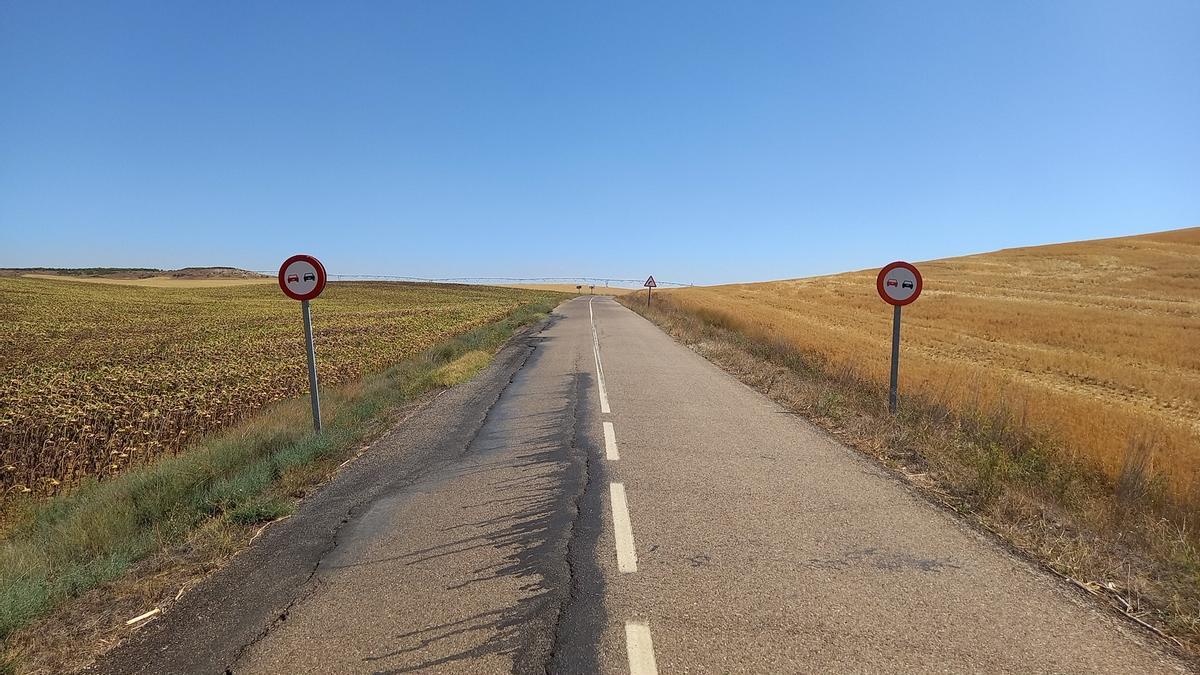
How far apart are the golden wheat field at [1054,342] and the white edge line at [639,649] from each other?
209 inches

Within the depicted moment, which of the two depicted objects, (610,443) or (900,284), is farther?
(900,284)

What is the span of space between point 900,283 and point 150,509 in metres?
8.89

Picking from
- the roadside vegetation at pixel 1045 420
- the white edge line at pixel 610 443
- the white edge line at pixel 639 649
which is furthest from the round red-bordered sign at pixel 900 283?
the white edge line at pixel 639 649

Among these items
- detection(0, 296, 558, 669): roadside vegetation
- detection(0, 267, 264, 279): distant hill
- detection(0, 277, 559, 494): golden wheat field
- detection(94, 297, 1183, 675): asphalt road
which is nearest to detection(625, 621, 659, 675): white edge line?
detection(94, 297, 1183, 675): asphalt road

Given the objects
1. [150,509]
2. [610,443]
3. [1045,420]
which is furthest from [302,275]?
[1045,420]

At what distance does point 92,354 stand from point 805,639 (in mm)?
24622

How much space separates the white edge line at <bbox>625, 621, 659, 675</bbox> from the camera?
107 inches

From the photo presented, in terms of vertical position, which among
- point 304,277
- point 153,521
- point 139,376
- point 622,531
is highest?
point 304,277

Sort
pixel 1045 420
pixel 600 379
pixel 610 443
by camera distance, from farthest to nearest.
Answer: pixel 600 379
pixel 1045 420
pixel 610 443

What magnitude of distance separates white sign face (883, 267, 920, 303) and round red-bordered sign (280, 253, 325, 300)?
7.57 metres

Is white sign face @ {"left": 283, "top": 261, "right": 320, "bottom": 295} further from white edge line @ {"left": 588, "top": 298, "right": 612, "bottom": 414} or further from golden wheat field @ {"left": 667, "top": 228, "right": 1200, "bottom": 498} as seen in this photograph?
golden wheat field @ {"left": 667, "top": 228, "right": 1200, "bottom": 498}

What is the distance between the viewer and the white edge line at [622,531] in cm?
380

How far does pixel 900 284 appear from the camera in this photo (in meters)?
8.47

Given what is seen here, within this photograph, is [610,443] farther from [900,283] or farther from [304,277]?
[900,283]
